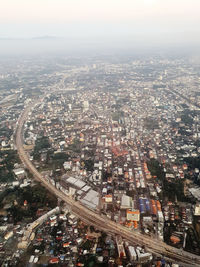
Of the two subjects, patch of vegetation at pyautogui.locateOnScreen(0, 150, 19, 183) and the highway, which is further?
patch of vegetation at pyautogui.locateOnScreen(0, 150, 19, 183)

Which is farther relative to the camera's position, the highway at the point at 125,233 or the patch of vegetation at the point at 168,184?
the patch of vegetation at the point at 168,184

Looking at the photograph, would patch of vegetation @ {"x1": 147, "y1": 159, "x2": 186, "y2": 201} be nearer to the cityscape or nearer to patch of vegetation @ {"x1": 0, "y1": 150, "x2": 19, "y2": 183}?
the cityscape

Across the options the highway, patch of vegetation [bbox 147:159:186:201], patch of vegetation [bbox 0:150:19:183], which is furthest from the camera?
patch of vegetation [bbox 0:150:19:183]

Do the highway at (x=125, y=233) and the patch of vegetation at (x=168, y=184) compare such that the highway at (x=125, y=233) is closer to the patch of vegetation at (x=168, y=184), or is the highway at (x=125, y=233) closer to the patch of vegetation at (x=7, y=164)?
the patch of vegetation at (x=7, y=164)

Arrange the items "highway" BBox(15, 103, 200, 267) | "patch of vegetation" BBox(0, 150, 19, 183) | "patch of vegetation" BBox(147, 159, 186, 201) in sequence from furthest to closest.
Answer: "patch of vegetation" BBox(0, 150, 19, 183) → "patch of vegetation" BBox(147, 159, 186, 201) → "highway" BBox(15, 103, 200, 267)

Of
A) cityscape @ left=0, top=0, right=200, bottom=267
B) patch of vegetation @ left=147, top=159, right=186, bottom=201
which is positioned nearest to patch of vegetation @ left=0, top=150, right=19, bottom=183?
cityscape @ left=0, top=0, right=200, bottom=267

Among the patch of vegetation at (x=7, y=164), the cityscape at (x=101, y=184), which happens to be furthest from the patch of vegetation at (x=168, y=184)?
the patch of vegetation at (x=7, y=164)

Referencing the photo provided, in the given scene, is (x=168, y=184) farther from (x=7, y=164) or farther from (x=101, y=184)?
(x=7, y=164)

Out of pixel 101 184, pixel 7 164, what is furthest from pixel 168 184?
pixel 7 164

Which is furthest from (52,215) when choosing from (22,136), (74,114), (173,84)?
(173,84)

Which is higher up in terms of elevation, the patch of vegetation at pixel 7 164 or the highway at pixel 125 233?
the patch of vegetation at pixel 7 164

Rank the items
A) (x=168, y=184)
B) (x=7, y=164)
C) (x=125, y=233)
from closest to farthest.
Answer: (x=125, y=233) → (x=168, y=184) → (x=7, y=164)
